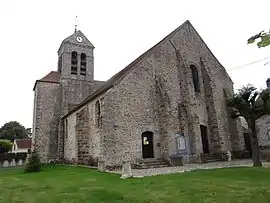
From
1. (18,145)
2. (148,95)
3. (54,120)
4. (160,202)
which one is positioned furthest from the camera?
(18,145)

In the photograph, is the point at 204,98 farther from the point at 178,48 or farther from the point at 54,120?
the point at 54,120

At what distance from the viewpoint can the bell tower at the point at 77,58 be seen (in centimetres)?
2766

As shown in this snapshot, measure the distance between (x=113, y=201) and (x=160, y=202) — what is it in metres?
1.21

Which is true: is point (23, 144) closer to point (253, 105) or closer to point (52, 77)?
point (52, 77)

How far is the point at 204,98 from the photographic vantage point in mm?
19875

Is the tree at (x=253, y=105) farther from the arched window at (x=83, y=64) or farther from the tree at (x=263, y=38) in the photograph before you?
the arched window at (x=83, y=64)

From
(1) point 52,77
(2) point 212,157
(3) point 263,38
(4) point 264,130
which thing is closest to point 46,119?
(1) point 52,77

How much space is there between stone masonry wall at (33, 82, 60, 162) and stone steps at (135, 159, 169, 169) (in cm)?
1367

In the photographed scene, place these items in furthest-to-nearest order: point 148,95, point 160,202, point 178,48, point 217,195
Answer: point 178,48
point 148,95
point 217,195
point 160,202

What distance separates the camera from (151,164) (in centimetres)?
1462

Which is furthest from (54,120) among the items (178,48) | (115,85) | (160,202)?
(160,202)

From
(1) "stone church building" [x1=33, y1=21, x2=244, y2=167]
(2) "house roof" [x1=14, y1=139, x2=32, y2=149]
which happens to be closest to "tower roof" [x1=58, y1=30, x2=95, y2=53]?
(1) "stone church building" [x1=33, y1=21, x2=244, y2=167]

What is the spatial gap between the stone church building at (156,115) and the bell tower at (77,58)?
5.01 m

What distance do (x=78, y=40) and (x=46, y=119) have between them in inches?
414
